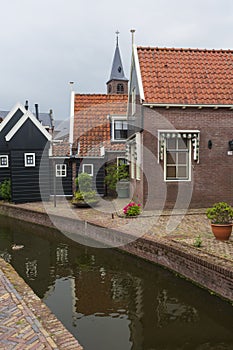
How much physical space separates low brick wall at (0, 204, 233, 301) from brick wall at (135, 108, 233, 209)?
11.0 ft

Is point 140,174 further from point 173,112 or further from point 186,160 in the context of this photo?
point 173,112

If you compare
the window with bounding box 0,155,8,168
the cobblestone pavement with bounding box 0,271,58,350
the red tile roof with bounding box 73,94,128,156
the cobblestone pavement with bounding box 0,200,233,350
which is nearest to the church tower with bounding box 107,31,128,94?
the red tile roof with bounding box 73,94,128,156

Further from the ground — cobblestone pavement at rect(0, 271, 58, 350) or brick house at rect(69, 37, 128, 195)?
brick house at rect(69, 37, 128, 195)

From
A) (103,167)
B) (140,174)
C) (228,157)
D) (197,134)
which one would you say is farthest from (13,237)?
(228,157)

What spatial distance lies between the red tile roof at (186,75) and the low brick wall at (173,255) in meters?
6.34

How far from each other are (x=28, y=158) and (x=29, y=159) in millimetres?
90

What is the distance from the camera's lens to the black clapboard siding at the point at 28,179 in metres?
20.5

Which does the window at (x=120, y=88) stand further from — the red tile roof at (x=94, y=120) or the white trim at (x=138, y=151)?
the white trim at (x=138, y=151)

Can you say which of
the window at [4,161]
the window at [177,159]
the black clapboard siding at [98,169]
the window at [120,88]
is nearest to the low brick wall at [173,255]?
the window at [177,159]

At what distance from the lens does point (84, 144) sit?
2147cm

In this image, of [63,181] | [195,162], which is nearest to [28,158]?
[63,181]

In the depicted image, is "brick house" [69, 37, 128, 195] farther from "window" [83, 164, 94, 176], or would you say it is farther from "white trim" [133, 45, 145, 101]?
"white trim" [133, 45, 145, 101]

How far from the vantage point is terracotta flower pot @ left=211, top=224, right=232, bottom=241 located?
964cm

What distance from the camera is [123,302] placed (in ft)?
25.9
